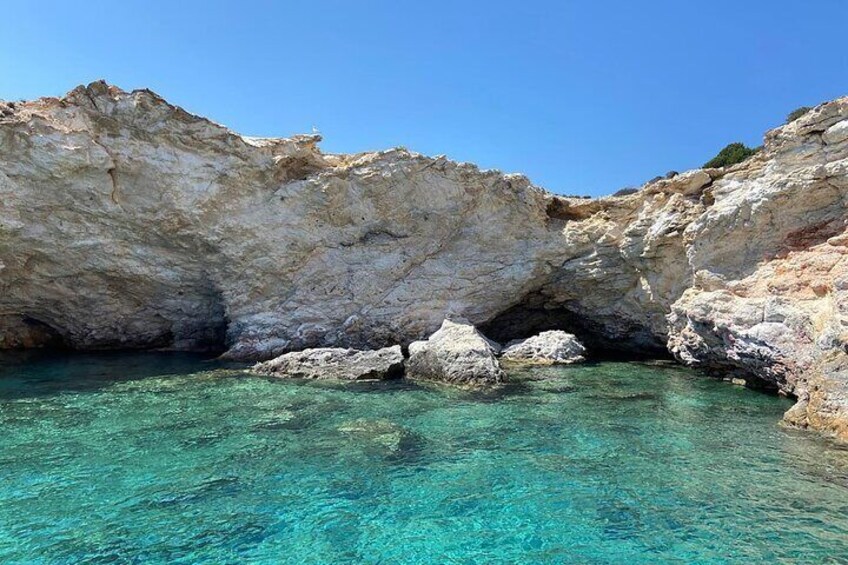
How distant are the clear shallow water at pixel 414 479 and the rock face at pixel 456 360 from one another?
130 cm

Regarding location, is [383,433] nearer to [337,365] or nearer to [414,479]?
[414,479]

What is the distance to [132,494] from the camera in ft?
22.1

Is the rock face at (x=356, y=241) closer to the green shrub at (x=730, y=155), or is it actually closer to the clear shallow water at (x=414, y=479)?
the clear shallow water at (x=414, y=479)

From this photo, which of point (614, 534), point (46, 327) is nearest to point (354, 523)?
point (614, 534)

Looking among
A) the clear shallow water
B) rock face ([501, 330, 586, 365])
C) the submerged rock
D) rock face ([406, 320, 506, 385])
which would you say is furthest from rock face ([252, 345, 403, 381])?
rock face ([501, 330, 586, 365])

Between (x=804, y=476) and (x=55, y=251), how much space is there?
791 inches

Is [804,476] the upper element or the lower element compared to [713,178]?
lower

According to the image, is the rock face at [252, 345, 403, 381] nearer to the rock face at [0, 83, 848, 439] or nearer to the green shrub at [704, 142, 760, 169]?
the rock face at [0, 83, 848, 439]

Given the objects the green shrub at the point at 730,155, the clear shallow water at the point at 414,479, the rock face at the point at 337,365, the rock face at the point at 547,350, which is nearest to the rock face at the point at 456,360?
the rock face at the point at 337,365

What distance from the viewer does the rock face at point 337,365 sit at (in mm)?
14680

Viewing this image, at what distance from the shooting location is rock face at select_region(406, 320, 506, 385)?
14.0 metres

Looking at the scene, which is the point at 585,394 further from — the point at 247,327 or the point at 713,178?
the point at 247,327

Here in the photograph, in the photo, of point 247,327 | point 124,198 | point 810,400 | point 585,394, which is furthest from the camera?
point 247,327

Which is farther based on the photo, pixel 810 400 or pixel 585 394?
pixel 585 394
